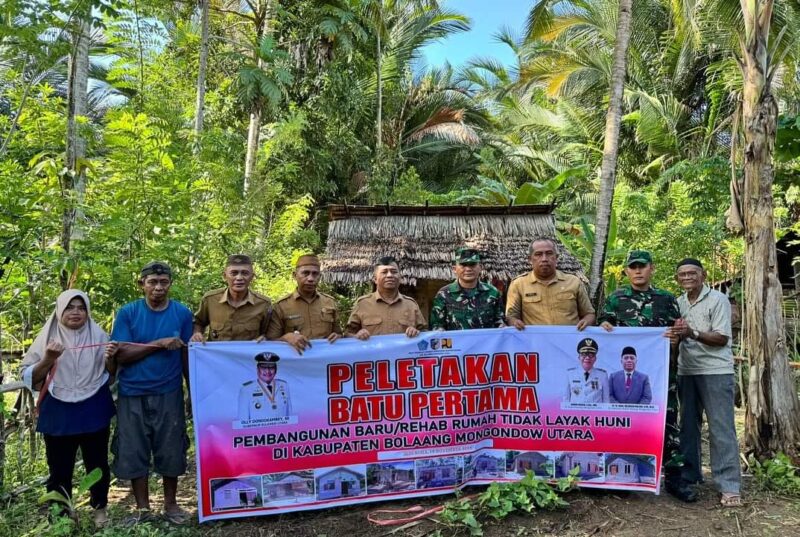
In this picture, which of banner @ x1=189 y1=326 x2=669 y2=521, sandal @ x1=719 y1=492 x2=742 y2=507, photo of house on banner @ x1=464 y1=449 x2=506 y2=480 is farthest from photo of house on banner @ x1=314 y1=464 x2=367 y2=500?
sandal @ x1=719 y1=492 x2=742 y2=507

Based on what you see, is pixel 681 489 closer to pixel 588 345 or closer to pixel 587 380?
pixel 587 380

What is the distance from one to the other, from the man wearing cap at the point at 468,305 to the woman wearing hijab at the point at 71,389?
225cm

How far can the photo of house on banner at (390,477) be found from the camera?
385cm

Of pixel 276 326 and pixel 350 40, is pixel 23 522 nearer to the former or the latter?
pixel 276 326

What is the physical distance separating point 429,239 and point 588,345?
15.0ft

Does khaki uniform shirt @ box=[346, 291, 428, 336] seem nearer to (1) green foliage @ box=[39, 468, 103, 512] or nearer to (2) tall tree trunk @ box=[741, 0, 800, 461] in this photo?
(1) green foliage @ box=[39, 468, 103, 512]

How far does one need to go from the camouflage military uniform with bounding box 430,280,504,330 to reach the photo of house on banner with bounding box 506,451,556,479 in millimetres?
916

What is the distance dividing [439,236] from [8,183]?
5.55 metres

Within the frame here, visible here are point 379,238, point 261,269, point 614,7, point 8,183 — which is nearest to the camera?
point 8,183

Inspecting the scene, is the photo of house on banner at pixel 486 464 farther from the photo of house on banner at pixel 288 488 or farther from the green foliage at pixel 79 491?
the green foliage at pixel 79 491

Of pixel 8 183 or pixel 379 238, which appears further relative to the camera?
pixel 379 238

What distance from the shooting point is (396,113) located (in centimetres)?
2073

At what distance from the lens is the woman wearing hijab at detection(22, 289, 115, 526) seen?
11.1 ft

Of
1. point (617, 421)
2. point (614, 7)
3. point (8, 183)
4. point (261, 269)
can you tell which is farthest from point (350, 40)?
→ point (617, 421)
